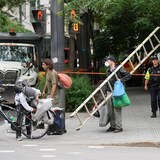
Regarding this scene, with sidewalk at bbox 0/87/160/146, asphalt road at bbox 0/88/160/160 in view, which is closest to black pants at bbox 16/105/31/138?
asphalt road at bbox 0/88/160/160

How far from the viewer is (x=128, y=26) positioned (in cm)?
2223

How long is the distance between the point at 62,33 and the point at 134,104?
195 inches

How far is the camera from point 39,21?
13.6m

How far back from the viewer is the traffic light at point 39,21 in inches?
536

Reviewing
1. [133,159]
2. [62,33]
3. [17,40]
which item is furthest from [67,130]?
[17,40]

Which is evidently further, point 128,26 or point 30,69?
point 128,26

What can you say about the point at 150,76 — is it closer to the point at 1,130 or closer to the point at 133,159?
the point at 1,130

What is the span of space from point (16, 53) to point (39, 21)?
7077 mm

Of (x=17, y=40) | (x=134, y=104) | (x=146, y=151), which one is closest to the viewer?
(x=146, y=151)

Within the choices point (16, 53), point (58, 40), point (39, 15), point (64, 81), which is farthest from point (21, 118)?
point (16, 53)

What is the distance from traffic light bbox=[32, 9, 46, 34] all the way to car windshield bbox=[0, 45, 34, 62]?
6418 mm

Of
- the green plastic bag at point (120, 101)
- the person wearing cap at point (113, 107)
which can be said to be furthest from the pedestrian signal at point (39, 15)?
the green plastic bag at point (120, 101)

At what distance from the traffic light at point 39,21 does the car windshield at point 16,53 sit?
21.1 feet

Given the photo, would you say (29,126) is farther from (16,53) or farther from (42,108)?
(16,53)
